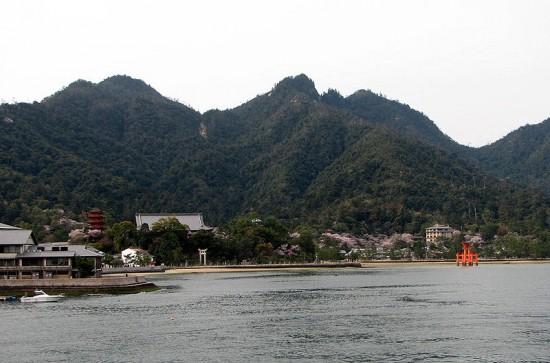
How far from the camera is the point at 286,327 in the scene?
190 ft

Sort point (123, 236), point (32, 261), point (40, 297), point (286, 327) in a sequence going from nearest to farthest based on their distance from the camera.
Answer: point (286, 327), point (40, 297), point (32, 261), point (123, 236)

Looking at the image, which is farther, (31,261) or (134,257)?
(134,257)

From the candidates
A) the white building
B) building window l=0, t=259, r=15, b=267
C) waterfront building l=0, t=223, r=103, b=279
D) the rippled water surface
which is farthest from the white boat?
the white building

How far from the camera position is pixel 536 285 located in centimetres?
9769

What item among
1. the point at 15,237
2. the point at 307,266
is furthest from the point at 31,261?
the point at 307,266

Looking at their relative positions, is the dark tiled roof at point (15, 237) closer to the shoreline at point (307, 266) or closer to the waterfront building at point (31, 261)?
the waterfront building at point (31, 261)

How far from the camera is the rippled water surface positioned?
46.2 m

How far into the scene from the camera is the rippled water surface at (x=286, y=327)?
46156mm

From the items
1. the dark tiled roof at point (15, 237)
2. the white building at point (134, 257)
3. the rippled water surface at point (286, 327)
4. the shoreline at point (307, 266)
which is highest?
the dark tiled roof at point (15, 237)

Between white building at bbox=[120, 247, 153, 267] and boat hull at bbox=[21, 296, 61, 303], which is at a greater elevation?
white building at bbox=[120, 247, 153, 267]

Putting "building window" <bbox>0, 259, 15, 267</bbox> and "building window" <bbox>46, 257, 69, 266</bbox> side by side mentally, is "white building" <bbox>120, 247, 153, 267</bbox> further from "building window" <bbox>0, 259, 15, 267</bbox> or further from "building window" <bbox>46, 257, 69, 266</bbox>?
"building window" <bbox>0, 259, 15, 267</bbox>

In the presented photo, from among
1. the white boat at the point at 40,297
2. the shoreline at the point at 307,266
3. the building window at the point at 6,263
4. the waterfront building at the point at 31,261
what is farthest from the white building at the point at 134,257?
the white boat at the point at 40,297

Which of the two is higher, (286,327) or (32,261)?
(32,261)

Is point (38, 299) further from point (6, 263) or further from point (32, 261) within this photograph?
point (6, 263)
